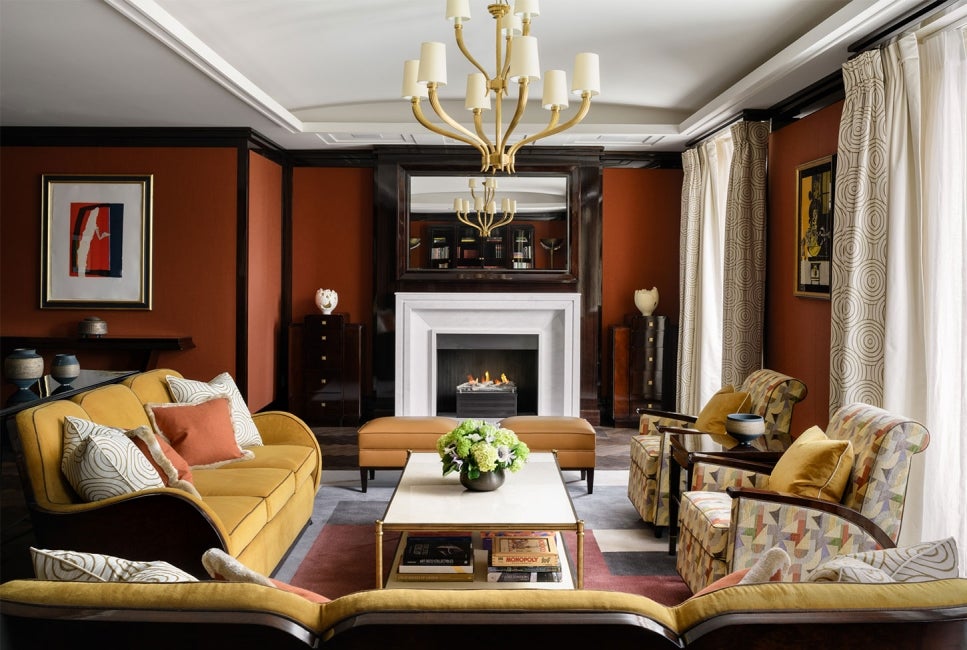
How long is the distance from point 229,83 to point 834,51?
3609mm

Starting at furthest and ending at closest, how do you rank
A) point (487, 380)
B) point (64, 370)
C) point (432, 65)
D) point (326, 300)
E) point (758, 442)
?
1. point (487, 380)
2. point (326, 300)
3. point (758, 442)
4. point (64, 370)
5. point (432, 65)

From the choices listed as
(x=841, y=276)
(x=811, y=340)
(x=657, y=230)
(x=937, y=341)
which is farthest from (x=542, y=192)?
(x=937, y=341)

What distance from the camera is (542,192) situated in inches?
275

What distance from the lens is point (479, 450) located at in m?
3.23

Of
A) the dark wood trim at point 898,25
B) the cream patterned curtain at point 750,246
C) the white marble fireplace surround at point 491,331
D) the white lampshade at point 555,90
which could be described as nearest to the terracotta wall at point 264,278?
the white marble fireplace surround at point 491,331

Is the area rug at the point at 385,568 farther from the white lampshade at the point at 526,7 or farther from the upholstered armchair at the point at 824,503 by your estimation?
the white lampshade at the point at 526,7

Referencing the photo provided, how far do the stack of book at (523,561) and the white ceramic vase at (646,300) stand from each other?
13.5ft

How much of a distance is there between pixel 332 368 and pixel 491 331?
1579mm

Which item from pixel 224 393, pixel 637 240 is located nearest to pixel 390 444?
pixel 224 393

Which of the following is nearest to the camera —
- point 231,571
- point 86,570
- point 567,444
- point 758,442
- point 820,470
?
point 86,570

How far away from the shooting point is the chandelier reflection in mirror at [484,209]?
22.7 feet

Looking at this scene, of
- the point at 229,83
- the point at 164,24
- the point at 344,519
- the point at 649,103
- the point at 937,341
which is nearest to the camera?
the point at 937,341

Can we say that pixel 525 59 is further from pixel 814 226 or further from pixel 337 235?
pixel 337 235

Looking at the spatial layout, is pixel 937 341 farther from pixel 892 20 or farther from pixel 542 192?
pixel 542 192
